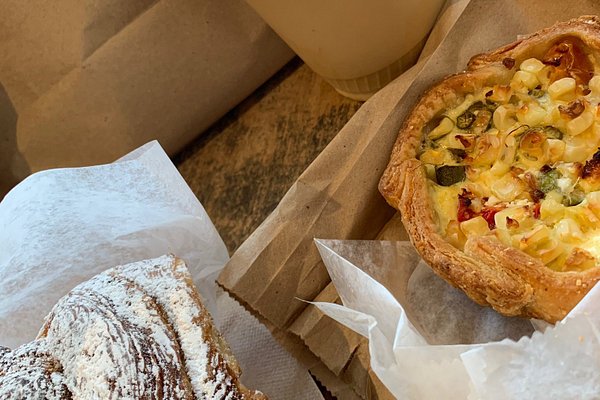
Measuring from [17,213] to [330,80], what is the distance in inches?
31.3

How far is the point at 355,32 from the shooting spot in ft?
4.87

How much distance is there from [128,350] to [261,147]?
35.1 inches

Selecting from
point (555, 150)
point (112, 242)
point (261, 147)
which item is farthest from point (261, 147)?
point (555, 150)

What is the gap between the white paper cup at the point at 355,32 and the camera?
1.42 m

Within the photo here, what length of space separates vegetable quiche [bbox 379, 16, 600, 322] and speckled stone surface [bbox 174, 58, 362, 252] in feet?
1.56

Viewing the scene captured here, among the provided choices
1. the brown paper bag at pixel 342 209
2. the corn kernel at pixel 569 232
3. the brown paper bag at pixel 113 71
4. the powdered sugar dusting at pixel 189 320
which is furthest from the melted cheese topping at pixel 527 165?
the brown paper bag at pixel 113 71

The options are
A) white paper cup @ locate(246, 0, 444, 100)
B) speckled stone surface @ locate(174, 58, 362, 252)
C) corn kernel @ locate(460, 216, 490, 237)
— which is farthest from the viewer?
speckled stone surface @ locate(174, 58, 362, 252)

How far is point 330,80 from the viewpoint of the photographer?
1744mm

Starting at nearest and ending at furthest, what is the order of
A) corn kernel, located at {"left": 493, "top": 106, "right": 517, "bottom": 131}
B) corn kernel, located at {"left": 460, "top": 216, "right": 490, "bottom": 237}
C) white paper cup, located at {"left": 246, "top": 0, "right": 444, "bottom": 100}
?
corn kernel, located at {"left": 460, "top": 216, "right": 490, "bottom": 237}
corn kernel, located at {"left": 493, "top": 106, "right": 517, "bottom": 131}
white paper cup, located at {"left": 246, "top": 0, "right": 444, "bottom": 100}

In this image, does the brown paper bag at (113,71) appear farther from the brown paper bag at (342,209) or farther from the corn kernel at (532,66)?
the corn kernel at (532,66)

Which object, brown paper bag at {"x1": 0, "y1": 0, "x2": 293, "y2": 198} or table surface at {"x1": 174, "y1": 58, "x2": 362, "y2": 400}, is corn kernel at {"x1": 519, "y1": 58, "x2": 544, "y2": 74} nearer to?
table surface at {"x1": 174, "y1": 58, "x2": 362, "y2": 400}

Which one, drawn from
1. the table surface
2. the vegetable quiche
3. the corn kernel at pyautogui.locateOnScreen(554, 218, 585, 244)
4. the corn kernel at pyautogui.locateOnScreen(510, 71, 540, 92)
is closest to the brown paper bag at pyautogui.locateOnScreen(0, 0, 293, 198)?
the table surface

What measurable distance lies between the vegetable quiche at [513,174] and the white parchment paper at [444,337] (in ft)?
0.35

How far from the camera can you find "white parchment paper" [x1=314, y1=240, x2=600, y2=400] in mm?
942
